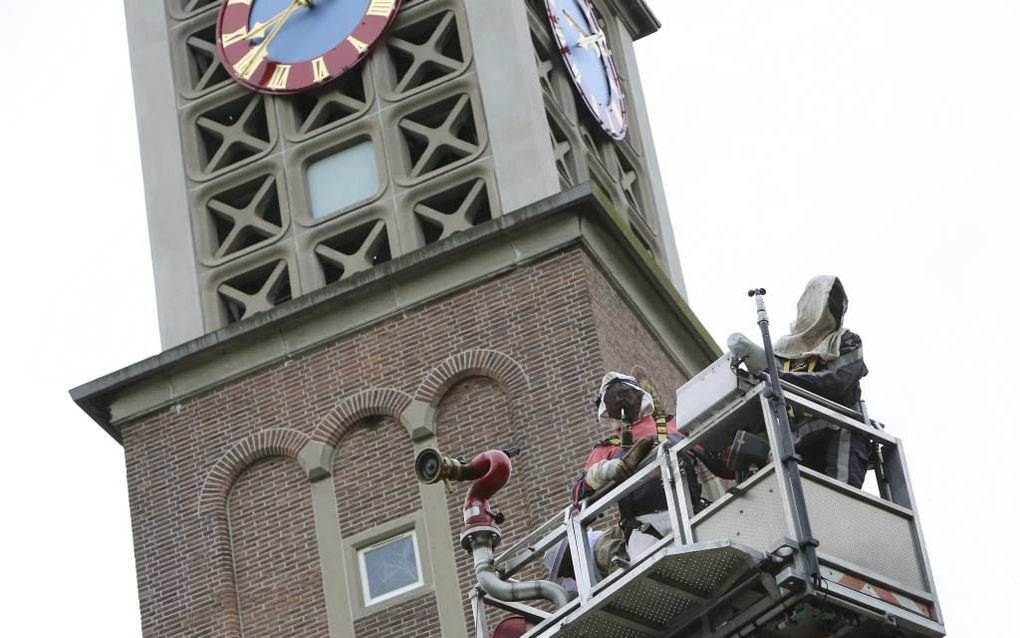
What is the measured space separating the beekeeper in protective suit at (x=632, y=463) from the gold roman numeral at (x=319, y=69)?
33.7 feet

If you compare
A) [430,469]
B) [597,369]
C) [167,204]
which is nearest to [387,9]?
[167,204]

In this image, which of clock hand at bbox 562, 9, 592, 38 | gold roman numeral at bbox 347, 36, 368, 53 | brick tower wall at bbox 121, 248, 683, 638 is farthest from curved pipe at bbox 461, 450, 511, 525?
clock hand at bbox 562, 9, 592, 38

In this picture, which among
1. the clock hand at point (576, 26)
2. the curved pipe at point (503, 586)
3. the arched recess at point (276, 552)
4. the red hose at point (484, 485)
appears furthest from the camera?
the clock hand at point (576, 26)

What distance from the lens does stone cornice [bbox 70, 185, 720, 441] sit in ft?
96.3

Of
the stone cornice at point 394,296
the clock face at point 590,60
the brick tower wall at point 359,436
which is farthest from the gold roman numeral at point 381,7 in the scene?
the brick tower wall at point 359,436

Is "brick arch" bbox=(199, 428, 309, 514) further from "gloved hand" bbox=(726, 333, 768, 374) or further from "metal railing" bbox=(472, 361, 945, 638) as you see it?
"gloved hand" bbox=(726, 333, 768, 374)

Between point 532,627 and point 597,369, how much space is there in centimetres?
724

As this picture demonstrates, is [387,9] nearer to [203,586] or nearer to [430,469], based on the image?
[203,586]

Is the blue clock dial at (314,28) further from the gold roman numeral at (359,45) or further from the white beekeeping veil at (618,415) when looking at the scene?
the white beekeeping veil at (618,415)

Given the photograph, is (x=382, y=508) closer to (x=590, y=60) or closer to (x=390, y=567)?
(x=390, y=567)

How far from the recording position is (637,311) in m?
30.2

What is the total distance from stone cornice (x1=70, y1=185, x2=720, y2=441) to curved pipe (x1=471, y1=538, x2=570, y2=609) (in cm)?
789

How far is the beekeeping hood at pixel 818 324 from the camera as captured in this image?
20.8 metres

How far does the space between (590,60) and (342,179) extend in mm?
3588
